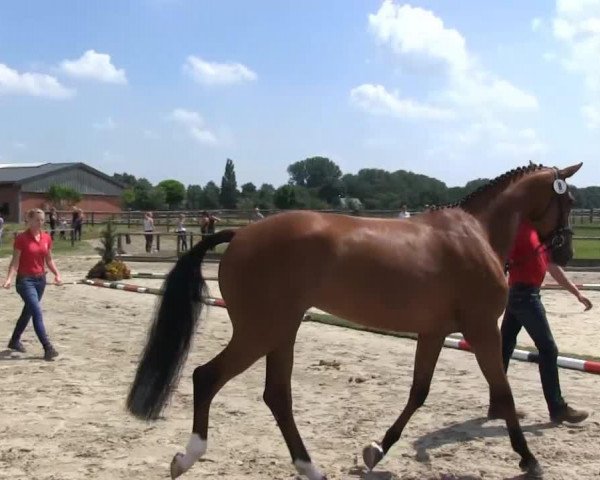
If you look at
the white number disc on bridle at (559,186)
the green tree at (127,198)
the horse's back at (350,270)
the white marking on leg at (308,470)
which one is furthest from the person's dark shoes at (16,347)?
the green tree at (127,198)

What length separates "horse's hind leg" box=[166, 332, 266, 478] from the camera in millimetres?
4164

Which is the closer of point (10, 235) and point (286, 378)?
point (286, 378)

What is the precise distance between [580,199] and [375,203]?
4308 cm

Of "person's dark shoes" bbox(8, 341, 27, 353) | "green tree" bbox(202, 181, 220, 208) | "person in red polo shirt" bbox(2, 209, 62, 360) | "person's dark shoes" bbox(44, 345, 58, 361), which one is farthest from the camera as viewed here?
"green tree" bbox(202, 181, 220, 208)

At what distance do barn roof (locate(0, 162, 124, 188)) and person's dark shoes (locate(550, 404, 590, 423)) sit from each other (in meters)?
59.0

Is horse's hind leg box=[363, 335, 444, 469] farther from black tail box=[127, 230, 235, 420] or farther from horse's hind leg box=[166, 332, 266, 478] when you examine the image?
black tail box=[127, 230, 235, 420]

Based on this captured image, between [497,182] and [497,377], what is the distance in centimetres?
143

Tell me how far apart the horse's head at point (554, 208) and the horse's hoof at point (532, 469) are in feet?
5.49

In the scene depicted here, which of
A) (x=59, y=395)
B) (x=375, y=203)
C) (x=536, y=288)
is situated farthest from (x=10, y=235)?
(x=536, y=288)

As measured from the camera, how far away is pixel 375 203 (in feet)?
159

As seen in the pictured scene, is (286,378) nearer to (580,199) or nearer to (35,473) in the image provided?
(35,473)

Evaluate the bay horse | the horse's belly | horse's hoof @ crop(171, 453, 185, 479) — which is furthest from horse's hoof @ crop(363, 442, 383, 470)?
Answer: horse's hoof @ crop(171, 453, 185, 479)

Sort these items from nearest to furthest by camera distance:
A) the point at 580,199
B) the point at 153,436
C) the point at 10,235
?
the point at 153,436
the point at 580,199
the point at 10,235

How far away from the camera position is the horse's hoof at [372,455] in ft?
14.4
